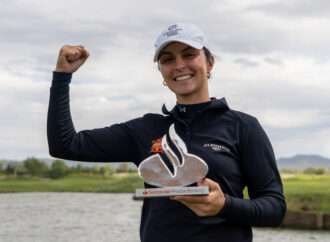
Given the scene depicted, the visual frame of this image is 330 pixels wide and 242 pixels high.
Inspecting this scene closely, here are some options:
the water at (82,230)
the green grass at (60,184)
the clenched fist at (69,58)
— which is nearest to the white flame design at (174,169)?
the clenched fist at (69,58)

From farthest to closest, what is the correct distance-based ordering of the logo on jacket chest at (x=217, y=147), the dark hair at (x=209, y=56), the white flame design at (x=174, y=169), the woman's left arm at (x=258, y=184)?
the dark hair at (x=209, y=56)
the logo on jacket chest at (x=217, y=147)
the woman's left arm at (x=258, y=184)
the white flame design at (x=174, y=169)

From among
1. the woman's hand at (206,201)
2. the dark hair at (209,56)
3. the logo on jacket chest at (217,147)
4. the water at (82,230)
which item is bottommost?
the water at (82,230)

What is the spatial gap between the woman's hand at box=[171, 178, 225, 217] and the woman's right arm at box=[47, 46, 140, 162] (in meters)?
0.63

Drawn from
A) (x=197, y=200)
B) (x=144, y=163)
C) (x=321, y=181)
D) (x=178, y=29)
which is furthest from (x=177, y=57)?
(x=321, y=181)

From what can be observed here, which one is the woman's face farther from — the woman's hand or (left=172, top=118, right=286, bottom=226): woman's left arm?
the woman's hand

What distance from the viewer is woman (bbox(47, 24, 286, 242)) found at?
113 inches

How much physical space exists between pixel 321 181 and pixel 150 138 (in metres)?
52.7

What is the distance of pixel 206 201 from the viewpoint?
255 centimetres

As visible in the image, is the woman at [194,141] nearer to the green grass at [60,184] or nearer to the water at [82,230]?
the water at [82,230]

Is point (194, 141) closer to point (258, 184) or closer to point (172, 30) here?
point (258, 184)

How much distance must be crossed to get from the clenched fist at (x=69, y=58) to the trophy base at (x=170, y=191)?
2.48 feet

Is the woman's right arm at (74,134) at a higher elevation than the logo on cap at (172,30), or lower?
lower

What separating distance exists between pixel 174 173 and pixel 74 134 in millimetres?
675

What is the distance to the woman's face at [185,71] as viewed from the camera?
9.84 ft
